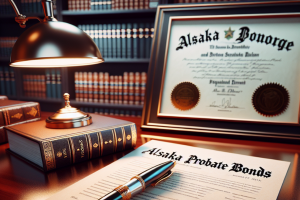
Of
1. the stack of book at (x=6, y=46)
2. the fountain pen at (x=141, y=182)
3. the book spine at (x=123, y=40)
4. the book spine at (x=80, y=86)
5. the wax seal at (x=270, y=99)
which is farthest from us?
the stack of book at (x=6, y=46)

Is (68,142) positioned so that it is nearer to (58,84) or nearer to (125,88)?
(125,88)

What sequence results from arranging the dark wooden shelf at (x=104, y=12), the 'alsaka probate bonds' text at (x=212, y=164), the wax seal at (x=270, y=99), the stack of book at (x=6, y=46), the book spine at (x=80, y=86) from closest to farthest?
the 'alsaka probate bonds' text at (x=212, y=164)
the wax seal at (x=270, y=99)
the dark wooden shelf at (x=104, y=12)
the book spine at (x=80, y=86)
the stack of book at (x=6, y=46)

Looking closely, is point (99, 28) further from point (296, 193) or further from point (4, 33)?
point (296, 193)

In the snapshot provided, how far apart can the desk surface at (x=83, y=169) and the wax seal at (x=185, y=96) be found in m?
0.11

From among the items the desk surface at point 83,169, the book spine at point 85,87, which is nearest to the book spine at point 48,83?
the book spine at point 85,87

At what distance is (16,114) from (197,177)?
584mm

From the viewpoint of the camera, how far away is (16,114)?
707mm

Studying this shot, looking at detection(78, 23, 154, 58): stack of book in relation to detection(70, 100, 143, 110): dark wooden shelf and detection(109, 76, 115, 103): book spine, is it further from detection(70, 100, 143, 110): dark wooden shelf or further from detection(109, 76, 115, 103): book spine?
detection(70, 100, 143, 110): dark wooden shelf

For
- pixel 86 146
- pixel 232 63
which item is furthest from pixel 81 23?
pixel 86 146

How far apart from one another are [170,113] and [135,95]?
1.15 meters

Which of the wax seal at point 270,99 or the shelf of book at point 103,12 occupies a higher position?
the shelf of book at point 103,12

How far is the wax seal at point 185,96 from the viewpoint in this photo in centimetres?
76

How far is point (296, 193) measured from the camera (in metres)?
0.40

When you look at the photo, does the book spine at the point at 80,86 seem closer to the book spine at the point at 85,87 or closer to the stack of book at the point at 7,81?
the book spine at the point at 85,87
